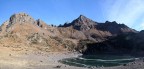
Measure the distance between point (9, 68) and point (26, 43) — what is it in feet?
374

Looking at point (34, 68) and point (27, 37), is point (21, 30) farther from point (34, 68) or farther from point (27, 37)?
point (34, 68)

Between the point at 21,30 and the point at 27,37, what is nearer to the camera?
the point at 27,37

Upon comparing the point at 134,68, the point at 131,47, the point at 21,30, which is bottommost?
the point at 134,68

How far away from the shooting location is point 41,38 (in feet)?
623

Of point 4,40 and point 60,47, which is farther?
point 60,47

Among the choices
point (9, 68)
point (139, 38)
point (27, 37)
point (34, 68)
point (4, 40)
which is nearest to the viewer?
point (9, 68)

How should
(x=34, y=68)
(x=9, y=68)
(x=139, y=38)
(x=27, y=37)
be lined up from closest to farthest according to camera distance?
(x=9, y=68) < (x=34, y=68) < (x=27, y=37) < (x=139, y=38)

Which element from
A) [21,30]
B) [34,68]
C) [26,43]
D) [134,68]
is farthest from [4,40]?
[134,68]

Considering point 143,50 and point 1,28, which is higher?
point 1,28

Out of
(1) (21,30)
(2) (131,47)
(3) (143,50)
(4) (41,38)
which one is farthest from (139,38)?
(1) (21,30)

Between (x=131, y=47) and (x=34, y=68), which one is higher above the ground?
(x=131, y=47)

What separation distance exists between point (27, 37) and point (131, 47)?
73.1 meters

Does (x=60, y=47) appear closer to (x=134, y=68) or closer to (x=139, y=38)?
(x=139, y=38)

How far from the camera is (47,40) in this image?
192625 millimetres
